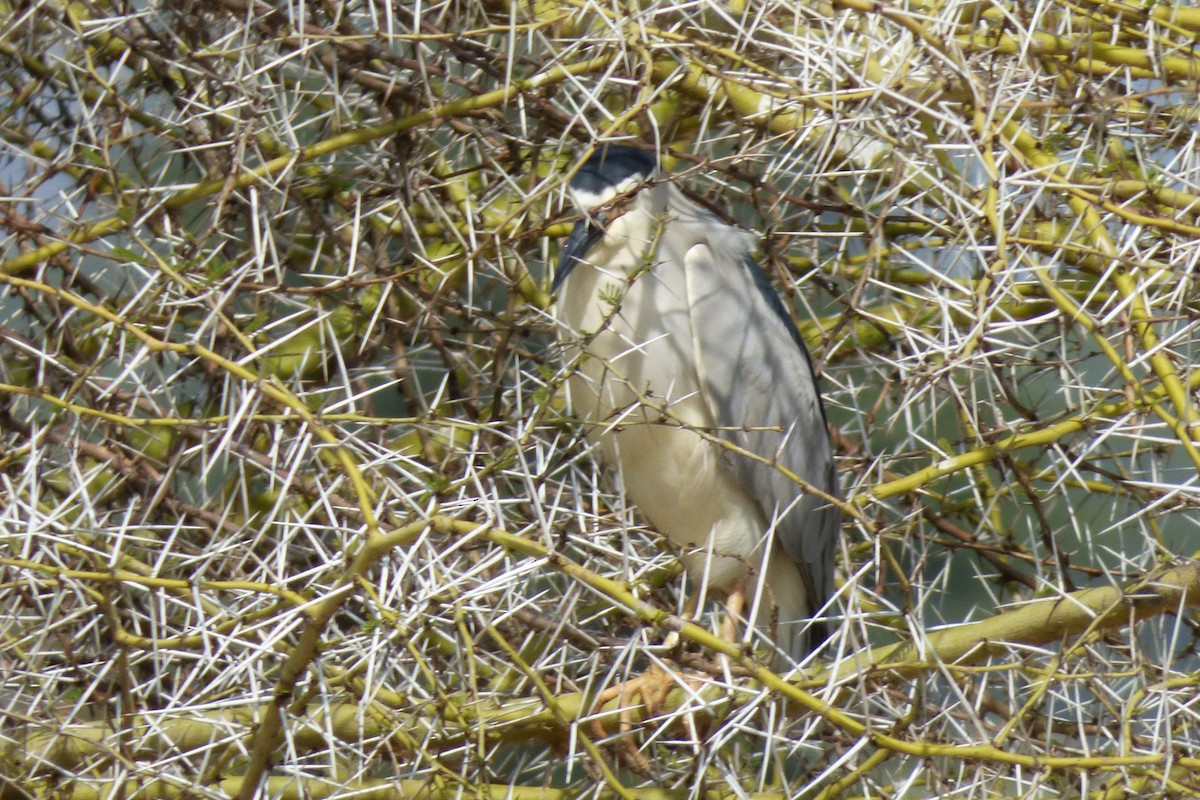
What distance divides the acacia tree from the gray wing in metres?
0.10

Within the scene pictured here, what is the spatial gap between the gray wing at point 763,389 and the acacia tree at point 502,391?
104mm

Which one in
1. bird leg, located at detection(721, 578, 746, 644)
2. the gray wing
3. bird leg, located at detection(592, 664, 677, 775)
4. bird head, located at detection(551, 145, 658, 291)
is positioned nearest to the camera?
bird head, located at detection(551, 145, 658, 291)

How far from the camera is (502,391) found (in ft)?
7.17

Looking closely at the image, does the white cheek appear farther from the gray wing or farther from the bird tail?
the bird tail

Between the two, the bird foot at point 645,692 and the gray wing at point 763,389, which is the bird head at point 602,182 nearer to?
the gray wing at point 763,389

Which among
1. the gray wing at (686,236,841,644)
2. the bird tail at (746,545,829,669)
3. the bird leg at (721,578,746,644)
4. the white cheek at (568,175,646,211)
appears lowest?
the bird tail at (746,545,829,669)

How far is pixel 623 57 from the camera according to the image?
170 centimetres

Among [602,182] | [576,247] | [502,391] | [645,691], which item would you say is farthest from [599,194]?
[645,691]

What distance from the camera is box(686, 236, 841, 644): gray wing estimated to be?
7.37 ft

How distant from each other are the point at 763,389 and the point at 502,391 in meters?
0.46

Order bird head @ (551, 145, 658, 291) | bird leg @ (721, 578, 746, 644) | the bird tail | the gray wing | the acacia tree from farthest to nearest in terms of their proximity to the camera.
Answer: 1. the bird tail
2. bird leg @ (721, 578, 746, 644)
3. the gray wing
4. bird head @ (551, 145, 658, 291)
5. the acacia tree

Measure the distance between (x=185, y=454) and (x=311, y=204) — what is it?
0.59 meters

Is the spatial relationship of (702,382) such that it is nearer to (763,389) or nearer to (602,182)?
(763,389)

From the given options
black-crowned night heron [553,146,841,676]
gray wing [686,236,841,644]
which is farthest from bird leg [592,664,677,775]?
gray wing [686,236,841,644]
